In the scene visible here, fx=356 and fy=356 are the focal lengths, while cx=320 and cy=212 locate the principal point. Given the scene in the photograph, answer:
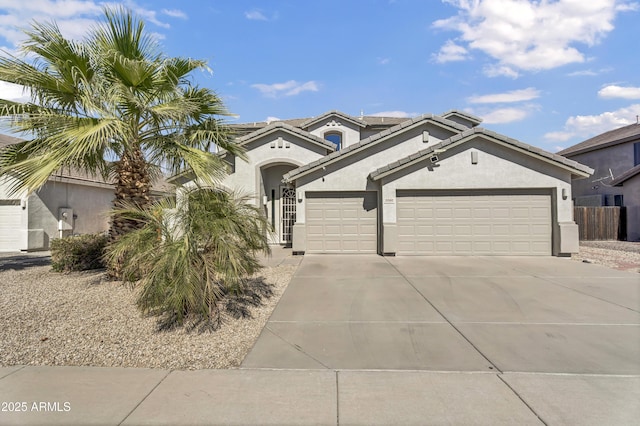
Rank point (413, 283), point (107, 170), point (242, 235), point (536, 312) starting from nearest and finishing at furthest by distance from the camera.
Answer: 1. point (242, 235)
2. point (536, 312)
3. point (413, 283)
4. point (107, 170)

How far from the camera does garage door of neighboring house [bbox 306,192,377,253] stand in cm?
1285

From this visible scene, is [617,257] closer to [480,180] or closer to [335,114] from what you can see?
[480,180]

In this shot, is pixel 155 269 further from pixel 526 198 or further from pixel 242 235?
pixel 526 198

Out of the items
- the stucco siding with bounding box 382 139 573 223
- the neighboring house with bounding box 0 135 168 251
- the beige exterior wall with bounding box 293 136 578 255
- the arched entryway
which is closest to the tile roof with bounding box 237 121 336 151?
the arched entryway

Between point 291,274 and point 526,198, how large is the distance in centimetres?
861

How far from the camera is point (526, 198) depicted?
1222 cm

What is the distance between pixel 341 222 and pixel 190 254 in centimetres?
829

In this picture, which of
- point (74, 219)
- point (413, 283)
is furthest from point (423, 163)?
point (74, 219)

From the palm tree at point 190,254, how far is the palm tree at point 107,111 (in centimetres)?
187

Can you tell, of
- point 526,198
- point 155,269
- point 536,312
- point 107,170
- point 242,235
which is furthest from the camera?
point 526,198

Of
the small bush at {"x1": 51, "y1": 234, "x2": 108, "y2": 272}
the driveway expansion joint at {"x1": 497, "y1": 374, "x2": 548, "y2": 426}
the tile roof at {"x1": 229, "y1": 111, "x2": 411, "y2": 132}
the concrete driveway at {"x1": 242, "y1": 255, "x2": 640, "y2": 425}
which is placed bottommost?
the driveway expansion joint at {"x1": 497, "y1": 374, "x2": 548, "y2": 426}

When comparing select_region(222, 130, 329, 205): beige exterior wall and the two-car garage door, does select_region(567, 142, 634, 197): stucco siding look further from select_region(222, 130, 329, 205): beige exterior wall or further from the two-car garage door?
select_region(222, 130, 329, 205): beige exterior wall

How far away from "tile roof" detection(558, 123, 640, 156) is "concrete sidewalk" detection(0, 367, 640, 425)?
1044 inches

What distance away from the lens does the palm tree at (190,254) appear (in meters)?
4.95
